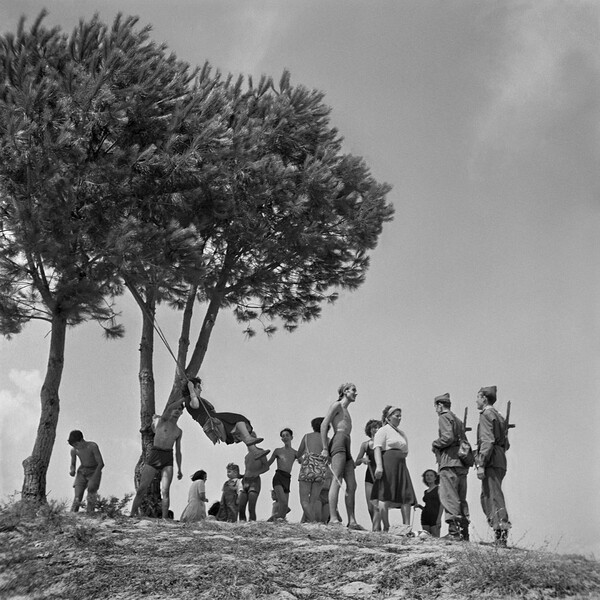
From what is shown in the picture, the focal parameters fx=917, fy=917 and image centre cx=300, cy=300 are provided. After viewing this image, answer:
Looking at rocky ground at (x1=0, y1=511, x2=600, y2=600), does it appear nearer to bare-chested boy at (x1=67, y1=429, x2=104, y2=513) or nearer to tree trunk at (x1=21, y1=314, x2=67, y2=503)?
bare-chested boy at (x1=67, y1=429, x2=104, y2=513)

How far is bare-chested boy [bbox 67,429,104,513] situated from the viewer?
44.4 feet

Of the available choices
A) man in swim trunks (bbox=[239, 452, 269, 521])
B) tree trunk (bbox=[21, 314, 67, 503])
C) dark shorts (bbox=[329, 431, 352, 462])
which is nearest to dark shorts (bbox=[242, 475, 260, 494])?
man in swim trunks (bbox=[239, 452, 269, 521])

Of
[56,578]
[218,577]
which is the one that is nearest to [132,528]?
[56,578]

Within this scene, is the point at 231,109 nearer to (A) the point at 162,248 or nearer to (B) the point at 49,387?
(A) the point at 162,248

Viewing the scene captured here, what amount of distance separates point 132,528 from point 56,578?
206cm

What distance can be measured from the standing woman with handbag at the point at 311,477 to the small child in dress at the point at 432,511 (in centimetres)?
155

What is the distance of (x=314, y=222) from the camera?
61.5 feet

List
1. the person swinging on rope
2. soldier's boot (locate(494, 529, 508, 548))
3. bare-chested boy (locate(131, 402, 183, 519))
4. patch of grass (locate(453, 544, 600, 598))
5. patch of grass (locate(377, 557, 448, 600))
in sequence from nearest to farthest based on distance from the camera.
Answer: patch of grass (locate(453, 544, 600, 598)) < patch of grass (locate(377, 557, 448, 600)) < soldier's boot (locate(494, 529, 508, 548)) < bare-chested boy (locate(131, 402, 183, 519)) < the person swinging on rope

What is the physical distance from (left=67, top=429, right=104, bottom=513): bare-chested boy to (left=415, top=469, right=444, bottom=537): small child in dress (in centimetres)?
→ 476

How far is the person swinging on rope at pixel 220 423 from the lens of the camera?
1461cm

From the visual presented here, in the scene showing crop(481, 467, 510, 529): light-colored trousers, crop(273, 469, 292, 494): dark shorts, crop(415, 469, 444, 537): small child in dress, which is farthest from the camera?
crop(273, 469, 292, 494): dark shorts

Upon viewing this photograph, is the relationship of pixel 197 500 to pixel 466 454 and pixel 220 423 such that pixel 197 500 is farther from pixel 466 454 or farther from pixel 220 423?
pixel 466 454

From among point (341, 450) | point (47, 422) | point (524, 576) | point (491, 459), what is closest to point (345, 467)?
point (341, 450)

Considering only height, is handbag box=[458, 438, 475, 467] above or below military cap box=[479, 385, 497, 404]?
below
